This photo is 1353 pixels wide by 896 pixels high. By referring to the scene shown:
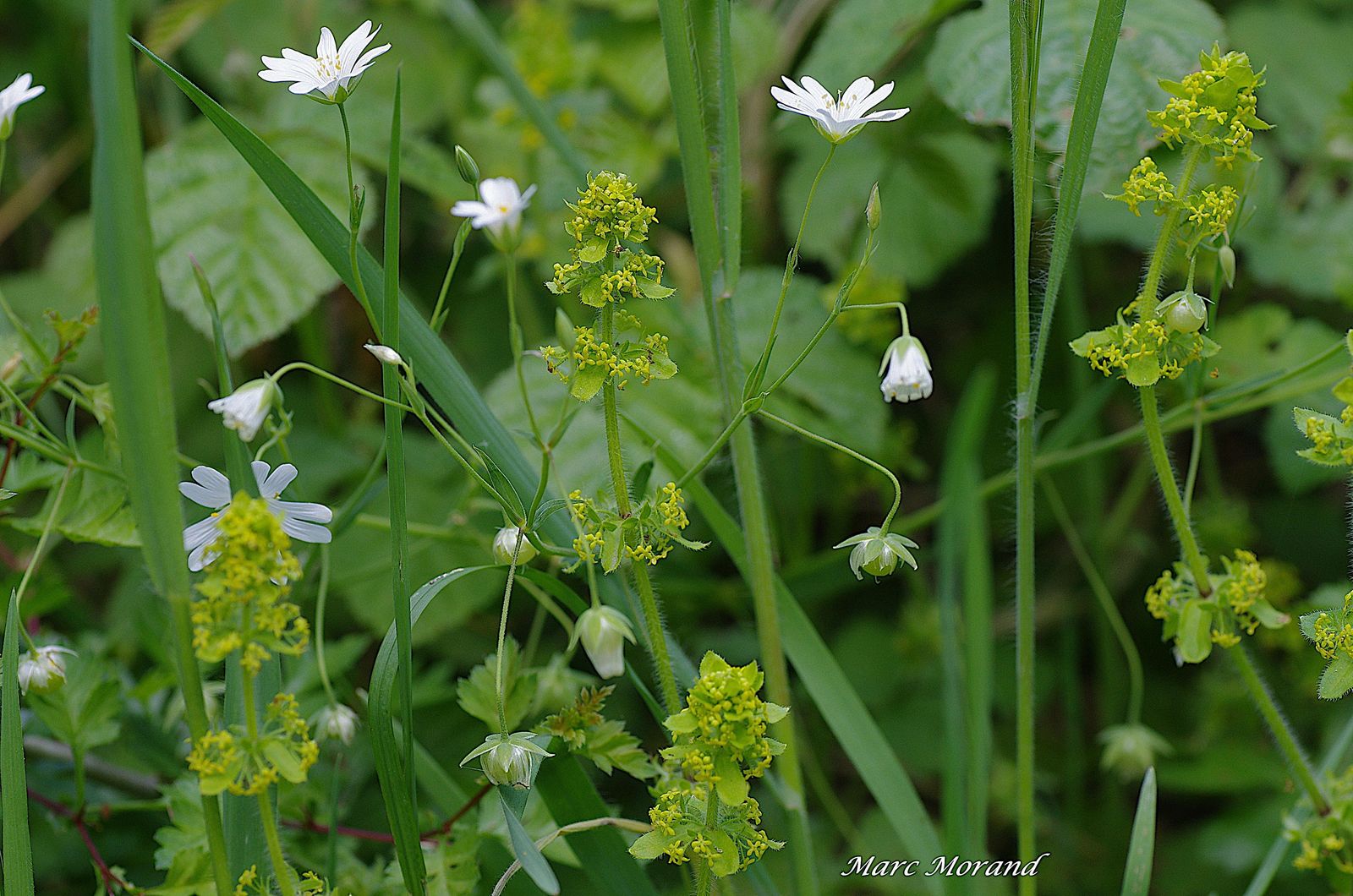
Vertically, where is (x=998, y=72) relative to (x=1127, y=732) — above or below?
above

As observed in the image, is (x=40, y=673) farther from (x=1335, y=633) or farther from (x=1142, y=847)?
(x=1335, y=633)

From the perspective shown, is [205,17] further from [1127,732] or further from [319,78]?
[1127,732]

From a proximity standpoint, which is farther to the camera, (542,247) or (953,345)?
(953,345)

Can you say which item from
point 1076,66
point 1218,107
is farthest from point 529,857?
point 1076,66

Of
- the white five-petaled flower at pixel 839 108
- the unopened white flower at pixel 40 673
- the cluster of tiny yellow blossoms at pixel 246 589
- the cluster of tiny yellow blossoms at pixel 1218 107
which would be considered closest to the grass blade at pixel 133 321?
the cluster of tiny yellow blossoms at pixel 246 589

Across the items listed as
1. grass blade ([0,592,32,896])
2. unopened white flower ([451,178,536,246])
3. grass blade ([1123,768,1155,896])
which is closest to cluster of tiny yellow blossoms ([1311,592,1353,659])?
grass blade ([1123,768,1155,896])

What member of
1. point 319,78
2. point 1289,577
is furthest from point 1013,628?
point 319,78

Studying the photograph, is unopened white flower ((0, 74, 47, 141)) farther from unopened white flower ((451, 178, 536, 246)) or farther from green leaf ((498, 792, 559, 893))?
green leaf ((498, 792, 559, 893))
